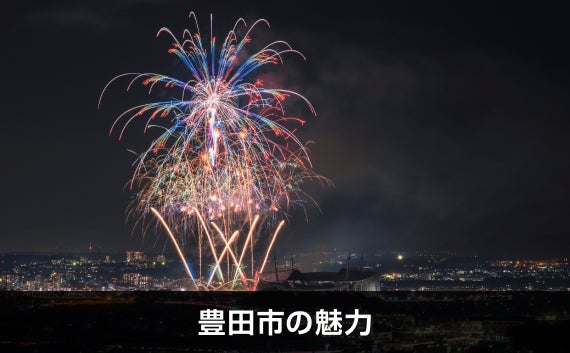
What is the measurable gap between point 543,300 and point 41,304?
51.1m

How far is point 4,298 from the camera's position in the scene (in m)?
75.4

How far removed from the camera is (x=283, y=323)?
186 ft

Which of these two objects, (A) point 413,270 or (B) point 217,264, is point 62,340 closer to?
(B) point 217,264

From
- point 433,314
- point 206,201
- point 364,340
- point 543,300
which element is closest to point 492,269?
point 543,300

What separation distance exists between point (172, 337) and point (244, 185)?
19996 mm

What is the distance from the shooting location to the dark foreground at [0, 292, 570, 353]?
154ft

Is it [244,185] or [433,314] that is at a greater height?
[244,185]

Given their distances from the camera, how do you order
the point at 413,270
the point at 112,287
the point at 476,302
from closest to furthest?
the point at 476,302
the point at 112,287
the point at 413,270

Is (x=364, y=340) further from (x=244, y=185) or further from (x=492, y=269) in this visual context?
(x=492, y=269)

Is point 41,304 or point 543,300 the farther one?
point 543,300

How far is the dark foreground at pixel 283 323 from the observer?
4700 centimetres

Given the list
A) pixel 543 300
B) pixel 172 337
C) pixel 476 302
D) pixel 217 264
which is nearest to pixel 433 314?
pixel 476 302

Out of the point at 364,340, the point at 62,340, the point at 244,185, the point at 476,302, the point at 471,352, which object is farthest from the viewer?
the point at 476,302

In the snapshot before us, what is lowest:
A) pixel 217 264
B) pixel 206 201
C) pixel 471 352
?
pixel 471 352
